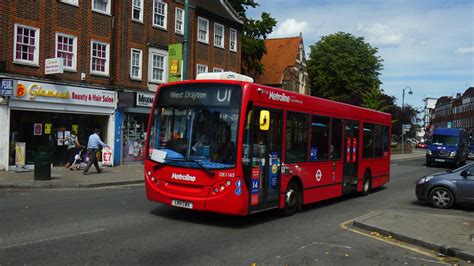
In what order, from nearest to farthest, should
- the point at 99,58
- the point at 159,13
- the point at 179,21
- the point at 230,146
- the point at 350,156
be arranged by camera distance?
the point at 230,146
the point at 350,156
the point at 99,58
the point at 159,13
the point at 179,21

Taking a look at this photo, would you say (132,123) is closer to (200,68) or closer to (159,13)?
(159,13)

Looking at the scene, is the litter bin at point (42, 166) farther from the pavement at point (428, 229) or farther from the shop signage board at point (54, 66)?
the shop signage board at point (54, 66)

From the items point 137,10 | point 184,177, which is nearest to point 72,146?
point 137,10

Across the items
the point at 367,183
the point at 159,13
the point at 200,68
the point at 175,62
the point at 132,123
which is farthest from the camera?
the point at 200,68

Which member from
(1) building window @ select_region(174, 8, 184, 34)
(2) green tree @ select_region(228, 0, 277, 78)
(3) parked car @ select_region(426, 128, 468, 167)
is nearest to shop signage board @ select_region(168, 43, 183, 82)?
(1) building window @ select_region(174, 8, 184, 34)

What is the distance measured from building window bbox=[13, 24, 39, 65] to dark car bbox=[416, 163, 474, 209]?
15809 mm

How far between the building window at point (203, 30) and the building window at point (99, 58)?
8040 millimetres

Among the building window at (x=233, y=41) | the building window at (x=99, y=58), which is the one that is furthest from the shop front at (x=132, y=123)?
the building window at (x=233, y=41)

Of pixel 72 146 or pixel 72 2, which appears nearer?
pixel 72 146

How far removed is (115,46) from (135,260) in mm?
19474

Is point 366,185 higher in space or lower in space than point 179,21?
lower

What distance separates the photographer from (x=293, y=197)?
10.5 meters

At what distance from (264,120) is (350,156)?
18.1 feet

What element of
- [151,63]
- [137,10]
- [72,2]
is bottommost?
[151,63]
